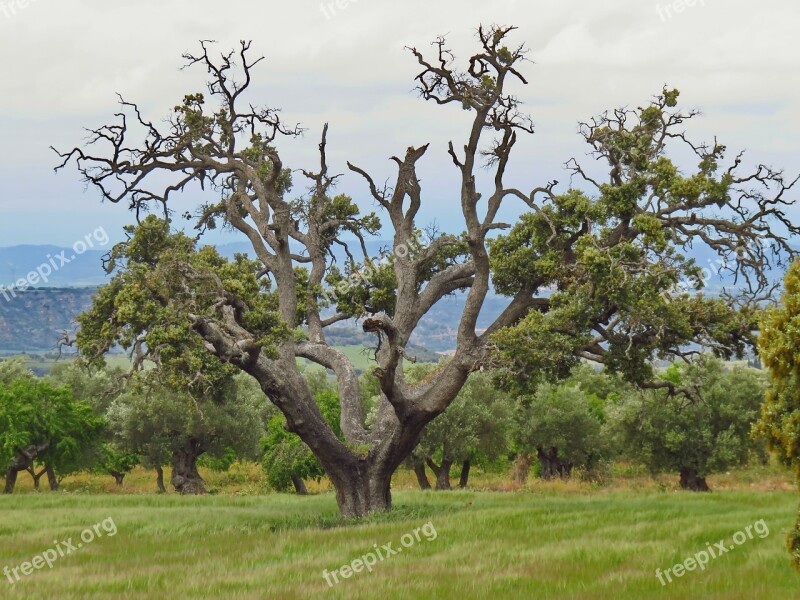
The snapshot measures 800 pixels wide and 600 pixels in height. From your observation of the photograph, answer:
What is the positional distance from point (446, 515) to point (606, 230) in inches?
419

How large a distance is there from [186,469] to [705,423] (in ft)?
108

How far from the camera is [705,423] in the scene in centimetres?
4875

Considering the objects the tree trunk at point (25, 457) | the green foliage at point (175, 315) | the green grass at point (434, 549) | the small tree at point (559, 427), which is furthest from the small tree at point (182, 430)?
the green foliage at point (175, 315)

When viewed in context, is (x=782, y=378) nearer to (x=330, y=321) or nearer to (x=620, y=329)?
(x=620, y=329)

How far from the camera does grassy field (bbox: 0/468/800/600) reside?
18.4 m

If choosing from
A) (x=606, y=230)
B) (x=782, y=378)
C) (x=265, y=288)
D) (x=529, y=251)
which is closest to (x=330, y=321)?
(x=265, y=288)

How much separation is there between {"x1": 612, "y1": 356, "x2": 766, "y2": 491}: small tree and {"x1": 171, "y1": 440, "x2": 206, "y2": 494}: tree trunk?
1076 inches

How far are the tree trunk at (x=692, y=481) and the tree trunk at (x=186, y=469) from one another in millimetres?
30392

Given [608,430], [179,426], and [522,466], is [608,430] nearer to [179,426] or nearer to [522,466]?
[522,466]

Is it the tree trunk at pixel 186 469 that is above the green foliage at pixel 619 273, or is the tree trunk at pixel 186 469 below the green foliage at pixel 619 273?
below

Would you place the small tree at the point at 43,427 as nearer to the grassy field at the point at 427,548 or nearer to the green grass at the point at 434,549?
the grassy field at the point at 427,548

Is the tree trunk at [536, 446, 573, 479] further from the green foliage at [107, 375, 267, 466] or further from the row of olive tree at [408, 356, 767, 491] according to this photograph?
the green foliage at [107, 375, 267, 466]

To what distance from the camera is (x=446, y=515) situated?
1154 inches

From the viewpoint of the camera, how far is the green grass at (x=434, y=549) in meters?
18.4
